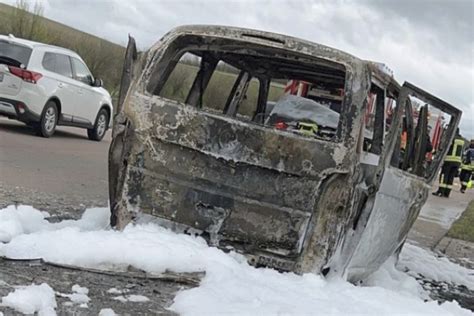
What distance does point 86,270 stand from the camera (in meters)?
4.46

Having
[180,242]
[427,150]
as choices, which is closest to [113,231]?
[180,242]

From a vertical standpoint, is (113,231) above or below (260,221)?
below

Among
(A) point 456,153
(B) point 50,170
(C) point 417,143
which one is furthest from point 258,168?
(A) point 456,153

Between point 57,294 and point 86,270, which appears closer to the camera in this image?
point 57,294

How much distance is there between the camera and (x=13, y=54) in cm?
1334

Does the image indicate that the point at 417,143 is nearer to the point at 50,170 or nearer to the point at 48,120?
the point at 50,170

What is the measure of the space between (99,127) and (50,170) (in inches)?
276

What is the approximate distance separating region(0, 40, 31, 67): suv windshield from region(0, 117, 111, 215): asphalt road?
1.36 metres

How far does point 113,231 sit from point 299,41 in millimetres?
1881

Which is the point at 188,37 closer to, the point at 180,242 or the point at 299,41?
the point at 299,41

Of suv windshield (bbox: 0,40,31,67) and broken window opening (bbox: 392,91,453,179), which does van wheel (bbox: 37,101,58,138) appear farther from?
broken window opening (bbox: 392,91,453,179)

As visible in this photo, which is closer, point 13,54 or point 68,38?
point 13,54

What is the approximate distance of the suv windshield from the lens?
13266 millimetres

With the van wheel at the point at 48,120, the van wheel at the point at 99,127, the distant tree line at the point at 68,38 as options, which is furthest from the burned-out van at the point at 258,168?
the distant tree line at the point at 68,38
